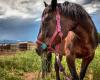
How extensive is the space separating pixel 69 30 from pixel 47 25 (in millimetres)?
449

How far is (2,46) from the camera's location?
25.7 metres

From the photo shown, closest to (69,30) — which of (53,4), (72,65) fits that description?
(53,4)

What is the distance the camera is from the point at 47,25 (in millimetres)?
5457

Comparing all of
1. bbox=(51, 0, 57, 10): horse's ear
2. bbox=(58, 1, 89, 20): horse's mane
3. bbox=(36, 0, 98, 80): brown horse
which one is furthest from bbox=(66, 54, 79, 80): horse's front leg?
bbox=(51, 0, 57, 10): horse's ear

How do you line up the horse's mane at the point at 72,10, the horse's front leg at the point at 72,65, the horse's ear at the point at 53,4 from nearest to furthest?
the horse's ear at the point at 53,4 < the horse's mane at the point at 72,10 < the horse's front leg at the point at 72,65

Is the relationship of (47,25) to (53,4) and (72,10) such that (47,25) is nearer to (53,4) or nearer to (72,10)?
(53,4)

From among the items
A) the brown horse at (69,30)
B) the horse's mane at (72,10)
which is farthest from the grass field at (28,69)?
the horse's mane at (72,10)

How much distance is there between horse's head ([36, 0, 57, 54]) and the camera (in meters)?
5.46

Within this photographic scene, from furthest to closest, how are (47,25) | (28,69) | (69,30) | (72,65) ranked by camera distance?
(28,69)
(72,65)
(69,30)
(47,25)

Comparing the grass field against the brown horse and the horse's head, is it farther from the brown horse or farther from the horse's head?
the horse's head

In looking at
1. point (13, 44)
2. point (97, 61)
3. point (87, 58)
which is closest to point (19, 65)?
point (97, 61)

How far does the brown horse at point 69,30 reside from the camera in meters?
5.49

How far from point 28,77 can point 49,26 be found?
6.05 meters

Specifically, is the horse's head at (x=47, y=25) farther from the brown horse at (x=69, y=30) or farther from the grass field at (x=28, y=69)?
the grass field at (x=28, y=69)
